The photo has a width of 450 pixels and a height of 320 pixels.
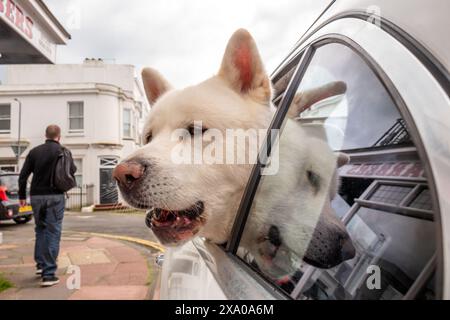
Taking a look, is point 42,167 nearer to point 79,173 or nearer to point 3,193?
point 3,193

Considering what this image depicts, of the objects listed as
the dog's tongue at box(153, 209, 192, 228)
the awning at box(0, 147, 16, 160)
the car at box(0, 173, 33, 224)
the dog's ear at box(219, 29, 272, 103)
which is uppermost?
the awning at box(0, 147, 16, 160)

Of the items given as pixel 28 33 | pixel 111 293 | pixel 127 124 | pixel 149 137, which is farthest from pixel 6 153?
pixel 149 137

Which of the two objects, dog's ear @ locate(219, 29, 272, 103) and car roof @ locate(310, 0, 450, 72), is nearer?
car roof @ locate(310, 0, 450, 72)

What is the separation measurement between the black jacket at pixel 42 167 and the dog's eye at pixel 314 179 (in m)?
3.97

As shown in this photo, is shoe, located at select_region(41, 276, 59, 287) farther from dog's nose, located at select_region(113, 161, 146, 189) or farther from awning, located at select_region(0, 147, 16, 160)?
awning, located at select_region(0, 147, 16, 160)

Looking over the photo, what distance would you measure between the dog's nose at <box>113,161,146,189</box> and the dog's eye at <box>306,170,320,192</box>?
0.65 meters

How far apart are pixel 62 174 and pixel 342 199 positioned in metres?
4.19

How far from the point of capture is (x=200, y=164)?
4.74 feet

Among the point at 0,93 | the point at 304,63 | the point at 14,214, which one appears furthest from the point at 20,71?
the point at 304,63

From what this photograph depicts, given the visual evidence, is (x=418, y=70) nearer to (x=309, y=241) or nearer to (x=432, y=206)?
(x=432, y=206)

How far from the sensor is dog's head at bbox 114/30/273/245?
1425 millimetres

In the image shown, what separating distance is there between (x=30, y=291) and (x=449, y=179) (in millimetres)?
4749

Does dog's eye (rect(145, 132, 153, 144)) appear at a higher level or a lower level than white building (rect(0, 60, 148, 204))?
lower

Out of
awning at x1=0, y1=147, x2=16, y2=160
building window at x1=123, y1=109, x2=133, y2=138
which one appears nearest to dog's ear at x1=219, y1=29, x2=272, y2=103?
building window at x1=123, y1=109, x2=133, y2=138
